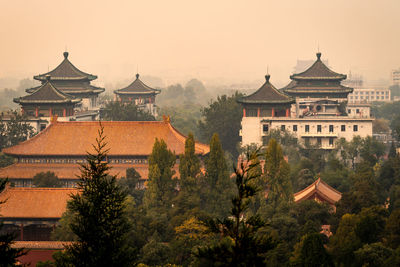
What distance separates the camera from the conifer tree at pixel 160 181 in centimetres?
5531

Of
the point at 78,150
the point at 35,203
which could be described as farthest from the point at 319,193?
the point at 78,150

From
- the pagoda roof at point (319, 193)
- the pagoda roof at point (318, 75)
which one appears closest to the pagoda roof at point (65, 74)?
the pagoda roof at point (318, 75)

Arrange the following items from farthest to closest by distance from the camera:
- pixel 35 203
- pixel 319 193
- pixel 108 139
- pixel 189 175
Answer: pixel 108 139 → pixel 189 175 → pixel 319 193 → pixel 35 203

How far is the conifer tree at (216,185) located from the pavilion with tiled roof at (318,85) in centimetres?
4237

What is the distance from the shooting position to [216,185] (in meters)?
55.9

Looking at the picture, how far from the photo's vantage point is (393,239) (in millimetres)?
42000

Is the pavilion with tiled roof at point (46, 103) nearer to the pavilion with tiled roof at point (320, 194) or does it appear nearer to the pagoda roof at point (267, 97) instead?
the pagoda roof at point (267, 97)

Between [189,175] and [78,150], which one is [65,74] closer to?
[78,150]

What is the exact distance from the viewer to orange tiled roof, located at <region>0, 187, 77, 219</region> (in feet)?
178

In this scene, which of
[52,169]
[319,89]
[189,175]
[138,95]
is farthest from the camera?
[138,95]

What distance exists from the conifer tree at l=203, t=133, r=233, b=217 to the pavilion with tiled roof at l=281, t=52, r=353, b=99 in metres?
42.4

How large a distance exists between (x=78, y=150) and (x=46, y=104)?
1863cm

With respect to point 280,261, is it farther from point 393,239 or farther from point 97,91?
point 97,91

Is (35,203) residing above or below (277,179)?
below
